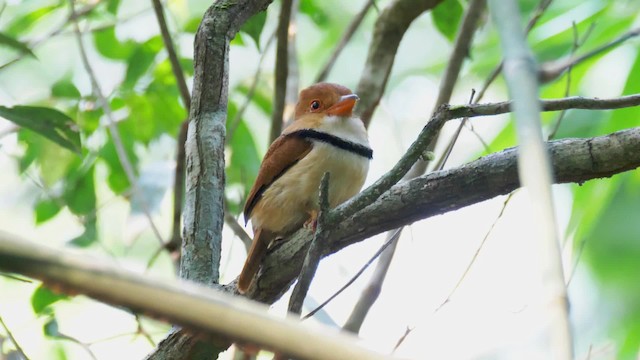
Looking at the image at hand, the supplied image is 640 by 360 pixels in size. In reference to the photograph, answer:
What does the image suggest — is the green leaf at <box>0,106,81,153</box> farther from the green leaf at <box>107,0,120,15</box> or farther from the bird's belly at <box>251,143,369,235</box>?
the green leaf at <box>107,0,120,15</box>

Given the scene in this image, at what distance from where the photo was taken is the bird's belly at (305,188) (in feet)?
11.7

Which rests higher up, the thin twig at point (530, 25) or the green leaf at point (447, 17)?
the green leaf at point (447, 17)

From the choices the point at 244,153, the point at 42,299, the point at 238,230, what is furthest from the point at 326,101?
the point at 42,299

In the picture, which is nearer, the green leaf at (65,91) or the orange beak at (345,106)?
the orange beak at (345,106)

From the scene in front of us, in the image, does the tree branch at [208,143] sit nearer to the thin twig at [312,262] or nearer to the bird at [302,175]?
the bird at [302,175]

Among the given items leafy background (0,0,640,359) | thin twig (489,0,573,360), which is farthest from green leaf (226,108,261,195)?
thin twig (489,0,573,360)

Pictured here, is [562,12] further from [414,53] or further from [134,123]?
[414,53]

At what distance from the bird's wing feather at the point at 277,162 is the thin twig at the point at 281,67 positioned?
42 cm

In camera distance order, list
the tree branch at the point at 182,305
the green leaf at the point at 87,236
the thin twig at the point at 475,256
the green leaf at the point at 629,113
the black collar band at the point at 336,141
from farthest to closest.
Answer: the green leaf at the point at 87,236 < the black collar band at the point at 336,141 < the green leaf at the point at 629,113 < the thin twig at the point at 475,256 < the tree branch at the point at 182,305

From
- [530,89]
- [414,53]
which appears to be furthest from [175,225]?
[414,53]

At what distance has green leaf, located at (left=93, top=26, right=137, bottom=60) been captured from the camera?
4590 mm

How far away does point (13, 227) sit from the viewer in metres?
6.50

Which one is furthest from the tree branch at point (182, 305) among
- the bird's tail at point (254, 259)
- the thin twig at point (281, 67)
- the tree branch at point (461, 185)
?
the thin twig at point (281, 67)

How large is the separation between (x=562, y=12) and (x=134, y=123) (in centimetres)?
241
